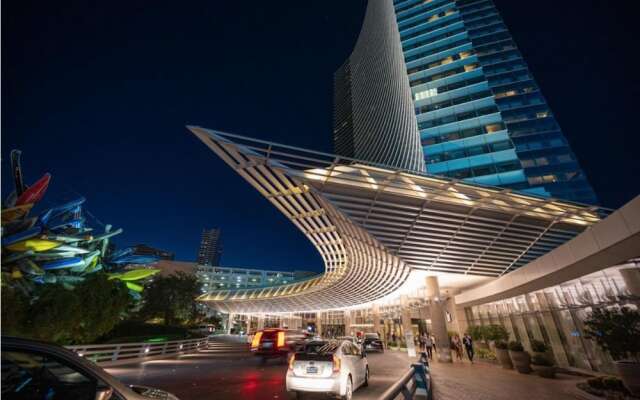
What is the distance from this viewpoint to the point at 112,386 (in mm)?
2949

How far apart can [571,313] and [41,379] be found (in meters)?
18.7

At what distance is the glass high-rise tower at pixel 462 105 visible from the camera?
161 ft

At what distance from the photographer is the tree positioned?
40.7m

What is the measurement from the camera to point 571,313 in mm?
13336

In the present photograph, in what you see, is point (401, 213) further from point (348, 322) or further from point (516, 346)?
point (348, 322)

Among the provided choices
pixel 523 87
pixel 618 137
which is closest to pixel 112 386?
pixel 523 87

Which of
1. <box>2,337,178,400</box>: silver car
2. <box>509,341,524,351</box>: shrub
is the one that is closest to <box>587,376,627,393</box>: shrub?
<box>509,341,524,351</box>: shrub

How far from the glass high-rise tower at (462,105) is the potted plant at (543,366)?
40.7 metres

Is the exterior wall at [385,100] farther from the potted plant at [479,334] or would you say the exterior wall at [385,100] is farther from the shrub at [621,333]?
the shrub at [621,333]

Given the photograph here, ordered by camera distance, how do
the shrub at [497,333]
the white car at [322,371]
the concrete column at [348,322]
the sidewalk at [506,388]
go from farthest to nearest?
the concrete column at [348,322]
the shrub at [497,333]
the sidewalk at [506,388]
the white car at [322,371]

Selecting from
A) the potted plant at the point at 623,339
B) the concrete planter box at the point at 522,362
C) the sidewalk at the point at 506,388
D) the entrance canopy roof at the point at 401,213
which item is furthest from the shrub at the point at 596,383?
the entrance canopy roof at the point at 401,213

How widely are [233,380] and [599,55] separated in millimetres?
66897

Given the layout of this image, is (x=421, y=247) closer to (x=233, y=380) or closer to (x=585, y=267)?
(x=585, y=267)

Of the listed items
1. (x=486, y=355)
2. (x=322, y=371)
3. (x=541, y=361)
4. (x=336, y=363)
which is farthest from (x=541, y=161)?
(x=322, y=371)
